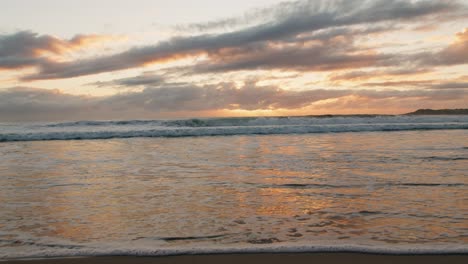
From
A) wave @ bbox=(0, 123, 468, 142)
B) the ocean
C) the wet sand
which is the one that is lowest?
the wet sand

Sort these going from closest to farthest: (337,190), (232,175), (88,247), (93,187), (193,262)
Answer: (193,262) → (88,247) → (337,190) → (93,187) → (232,175)

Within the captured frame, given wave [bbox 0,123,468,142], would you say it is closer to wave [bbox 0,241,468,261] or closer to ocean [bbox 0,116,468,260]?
ocean [bbox 0,116,468,260]

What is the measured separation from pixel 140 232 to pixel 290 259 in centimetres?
175

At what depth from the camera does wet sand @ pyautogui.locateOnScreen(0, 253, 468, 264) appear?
3.76 meters

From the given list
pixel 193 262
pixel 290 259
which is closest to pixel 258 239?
pixel 290 259

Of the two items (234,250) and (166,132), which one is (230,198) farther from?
(166,132)

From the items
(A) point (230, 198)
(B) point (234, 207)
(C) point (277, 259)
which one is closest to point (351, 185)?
(A) point (230, 198)

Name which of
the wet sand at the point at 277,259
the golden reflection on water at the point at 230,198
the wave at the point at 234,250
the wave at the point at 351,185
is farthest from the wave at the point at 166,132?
the wet sand at the point at 277,259

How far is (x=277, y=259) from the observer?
12.5ft

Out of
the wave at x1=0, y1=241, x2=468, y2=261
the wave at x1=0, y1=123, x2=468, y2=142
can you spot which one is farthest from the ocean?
the wave at x1=0, y1=123, x2=468, y2=142

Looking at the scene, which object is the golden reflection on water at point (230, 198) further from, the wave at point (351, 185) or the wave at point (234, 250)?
the wave at point (234, 250)

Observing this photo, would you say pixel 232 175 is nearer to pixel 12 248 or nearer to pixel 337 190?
pixel 337 190

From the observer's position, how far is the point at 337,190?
682 centimetres

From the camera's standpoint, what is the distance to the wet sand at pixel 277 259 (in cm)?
376
